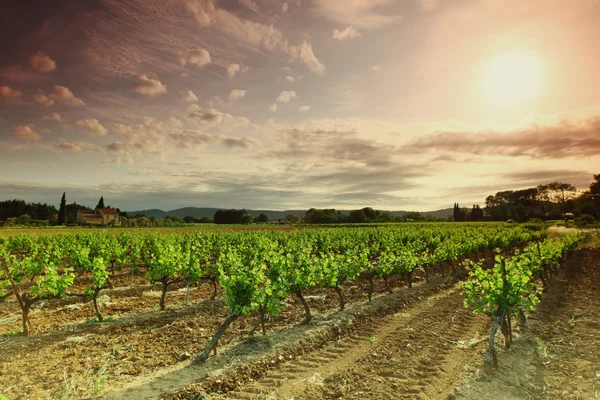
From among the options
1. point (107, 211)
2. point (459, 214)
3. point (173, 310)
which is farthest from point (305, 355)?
point (107, 211)

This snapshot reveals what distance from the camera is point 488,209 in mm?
110375

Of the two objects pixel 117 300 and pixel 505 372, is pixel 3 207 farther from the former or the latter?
pixel 505 372

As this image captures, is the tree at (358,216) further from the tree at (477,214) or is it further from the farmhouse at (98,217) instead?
the farmhouse at (98,217)

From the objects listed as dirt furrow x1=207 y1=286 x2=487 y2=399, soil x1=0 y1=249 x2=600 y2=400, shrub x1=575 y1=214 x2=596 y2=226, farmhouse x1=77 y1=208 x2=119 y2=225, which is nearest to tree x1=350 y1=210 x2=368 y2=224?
shrub x1=575 y1=214 x2=596 y2=226

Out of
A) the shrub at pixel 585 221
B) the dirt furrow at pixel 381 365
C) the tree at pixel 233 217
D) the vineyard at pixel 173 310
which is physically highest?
the tree at pixel 233 217

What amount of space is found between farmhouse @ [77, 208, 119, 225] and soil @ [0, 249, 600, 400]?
85.6 metres

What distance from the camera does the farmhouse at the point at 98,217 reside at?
310ft

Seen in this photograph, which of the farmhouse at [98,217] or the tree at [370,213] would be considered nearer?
the farmhouse at [98,217]

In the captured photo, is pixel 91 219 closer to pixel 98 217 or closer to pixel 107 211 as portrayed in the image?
pixel 98 217

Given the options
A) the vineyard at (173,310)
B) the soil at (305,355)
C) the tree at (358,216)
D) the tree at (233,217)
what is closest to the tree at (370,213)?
the tree at (358,216)

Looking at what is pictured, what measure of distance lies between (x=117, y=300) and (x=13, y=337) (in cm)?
443

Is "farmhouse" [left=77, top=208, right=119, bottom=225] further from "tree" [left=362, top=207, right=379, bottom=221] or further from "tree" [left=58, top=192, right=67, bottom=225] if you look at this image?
"tree" [left=362, top=207, right=379, bottom=221]

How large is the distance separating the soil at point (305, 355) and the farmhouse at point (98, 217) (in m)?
85.6

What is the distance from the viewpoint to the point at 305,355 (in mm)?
9227
